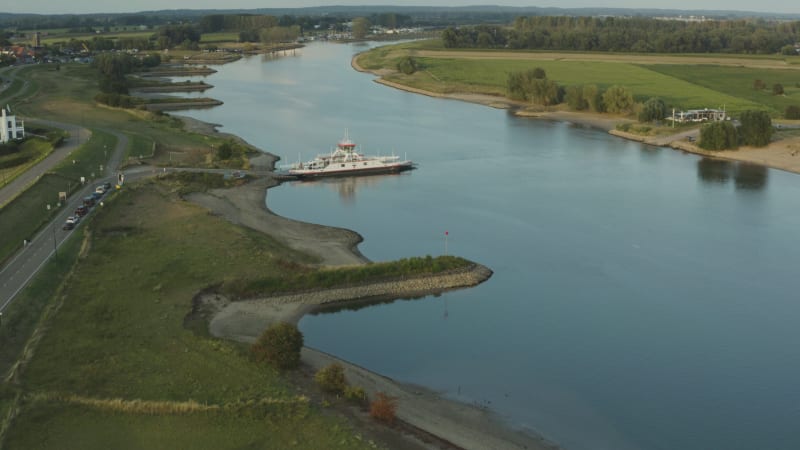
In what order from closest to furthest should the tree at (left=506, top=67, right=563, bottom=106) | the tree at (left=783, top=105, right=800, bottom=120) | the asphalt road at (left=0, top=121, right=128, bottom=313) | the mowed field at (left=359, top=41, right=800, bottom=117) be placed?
the asphalt road at (left=0, top=121, right=128, bottom=313), the tree at (left=783, top=105, right=800, bottom=120), the mowed field at (left=359, top=41, right=800, bottom=117), the tree at (left=506, top=67, right=563, bottom=106)

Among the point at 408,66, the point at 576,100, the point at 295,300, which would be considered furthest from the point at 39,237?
the point at 408,66

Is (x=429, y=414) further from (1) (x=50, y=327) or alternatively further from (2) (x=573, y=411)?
(1) (x=50, y=327)

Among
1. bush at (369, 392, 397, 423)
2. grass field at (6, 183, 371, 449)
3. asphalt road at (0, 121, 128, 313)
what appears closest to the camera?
grass field at (6, 183, 371, 449)

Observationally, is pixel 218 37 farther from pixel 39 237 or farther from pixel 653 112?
pixel 39 237

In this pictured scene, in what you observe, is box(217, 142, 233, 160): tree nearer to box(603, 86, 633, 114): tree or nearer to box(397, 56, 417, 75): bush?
box(603, 86, 633, 114): tree

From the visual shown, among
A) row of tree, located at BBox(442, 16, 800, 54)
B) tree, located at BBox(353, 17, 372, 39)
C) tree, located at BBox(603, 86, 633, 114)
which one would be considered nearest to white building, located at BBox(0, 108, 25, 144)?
tree, located at BBox(603, 86, 633, 114)

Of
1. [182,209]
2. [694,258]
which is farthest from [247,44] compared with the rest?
[694,258]

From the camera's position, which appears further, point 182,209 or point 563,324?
point 182,209
